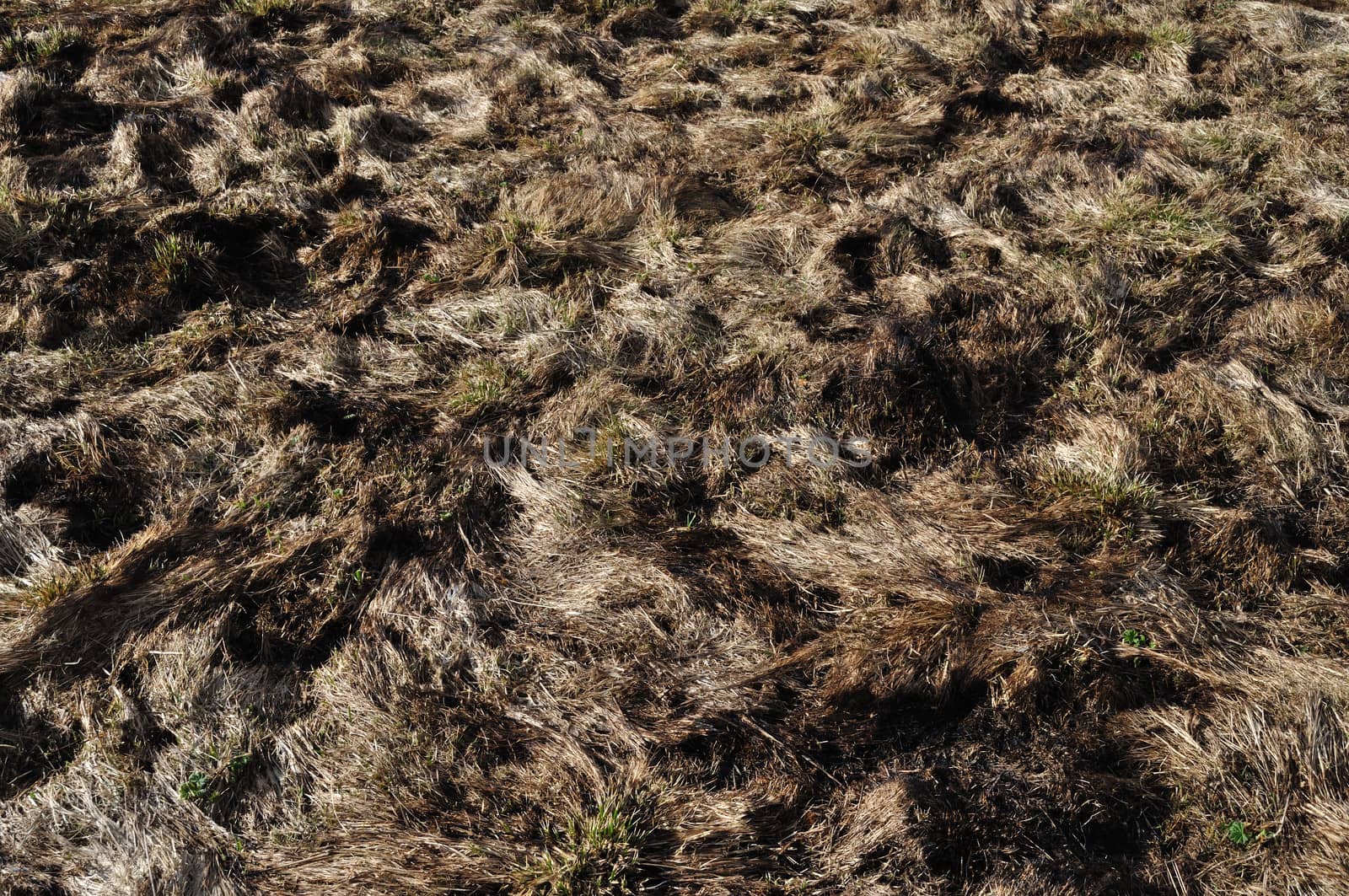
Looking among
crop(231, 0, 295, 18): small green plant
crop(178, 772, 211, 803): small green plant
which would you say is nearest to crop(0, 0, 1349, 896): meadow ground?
crop(178, 772, 211, 803): small green plant

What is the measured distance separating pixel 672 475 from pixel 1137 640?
190 cm

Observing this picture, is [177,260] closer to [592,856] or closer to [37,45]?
[37,45]

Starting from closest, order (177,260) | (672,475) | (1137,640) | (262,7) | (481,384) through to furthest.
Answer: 1. (1137,640)
2. (672,475)
3. (481,384)
4. (177,260)
5. (262,7)

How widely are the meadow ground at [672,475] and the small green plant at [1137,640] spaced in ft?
0.05

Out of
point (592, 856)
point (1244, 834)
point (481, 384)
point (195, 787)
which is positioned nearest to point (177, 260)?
point (481, 384)

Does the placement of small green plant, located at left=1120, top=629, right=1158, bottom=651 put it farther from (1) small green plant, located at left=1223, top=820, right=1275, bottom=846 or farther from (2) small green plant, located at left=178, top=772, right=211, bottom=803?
(2) small green plant, located at left=178, top=772, right=211, bottom=803

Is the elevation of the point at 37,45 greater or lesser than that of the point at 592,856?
greater

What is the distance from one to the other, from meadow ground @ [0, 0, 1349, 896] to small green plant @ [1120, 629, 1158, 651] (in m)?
0.01

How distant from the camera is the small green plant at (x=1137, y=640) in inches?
128

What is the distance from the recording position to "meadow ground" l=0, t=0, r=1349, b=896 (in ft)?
9.50

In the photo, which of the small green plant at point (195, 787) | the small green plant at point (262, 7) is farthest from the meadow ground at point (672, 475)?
the small green plant at point (262, 7)

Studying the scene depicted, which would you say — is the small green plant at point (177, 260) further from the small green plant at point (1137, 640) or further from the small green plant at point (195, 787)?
the small green plant at point (1137, 640)

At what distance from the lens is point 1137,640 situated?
10.7 feet

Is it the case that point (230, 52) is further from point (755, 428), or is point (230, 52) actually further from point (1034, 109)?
point (1034, 109)
